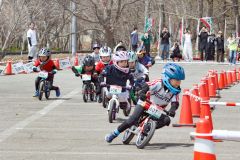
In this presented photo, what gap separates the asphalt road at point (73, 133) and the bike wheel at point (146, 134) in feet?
0.41

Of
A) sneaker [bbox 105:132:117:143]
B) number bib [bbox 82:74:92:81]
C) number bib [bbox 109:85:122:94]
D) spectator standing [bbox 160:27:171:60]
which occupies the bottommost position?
sneaker [bbox 105:132:117:143]

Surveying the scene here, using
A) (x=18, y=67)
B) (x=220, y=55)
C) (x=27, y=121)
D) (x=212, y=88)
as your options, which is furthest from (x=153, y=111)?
(x=220, y=55)

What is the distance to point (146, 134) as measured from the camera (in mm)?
11727

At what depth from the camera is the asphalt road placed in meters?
11.2

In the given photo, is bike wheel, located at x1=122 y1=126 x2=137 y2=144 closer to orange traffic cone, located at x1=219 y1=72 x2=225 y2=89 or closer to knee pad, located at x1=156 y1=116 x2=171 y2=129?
knee pad, located at x1=156 y1=116 x2=171 y2=129

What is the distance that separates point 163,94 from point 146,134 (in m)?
0.73

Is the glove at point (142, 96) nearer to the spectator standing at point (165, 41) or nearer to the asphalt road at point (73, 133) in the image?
the asphalt road at point (73, 133)

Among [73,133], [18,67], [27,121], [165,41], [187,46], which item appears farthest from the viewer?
[187,46]

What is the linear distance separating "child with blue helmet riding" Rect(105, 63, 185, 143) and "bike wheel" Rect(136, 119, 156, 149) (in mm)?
172

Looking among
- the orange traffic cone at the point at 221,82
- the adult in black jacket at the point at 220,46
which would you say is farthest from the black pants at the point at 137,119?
the adult in black jacket at the point at 220,46

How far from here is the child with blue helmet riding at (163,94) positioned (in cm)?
1173

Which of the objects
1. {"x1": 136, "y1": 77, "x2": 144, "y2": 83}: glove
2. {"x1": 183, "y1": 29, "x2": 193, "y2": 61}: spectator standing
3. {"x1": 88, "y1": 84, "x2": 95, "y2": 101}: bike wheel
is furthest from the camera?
{"x1": 183, "y1": 29, "x2": 193, "y2": 61}: spectator standing

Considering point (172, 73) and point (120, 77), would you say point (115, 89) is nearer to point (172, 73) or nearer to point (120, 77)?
point (120, 77)

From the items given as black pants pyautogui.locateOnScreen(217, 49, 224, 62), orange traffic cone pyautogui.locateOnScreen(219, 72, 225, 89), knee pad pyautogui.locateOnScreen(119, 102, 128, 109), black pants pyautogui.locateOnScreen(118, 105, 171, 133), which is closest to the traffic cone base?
orange traffic cone pyautogui.locateOnScreen(219, 72, 225, 89)
